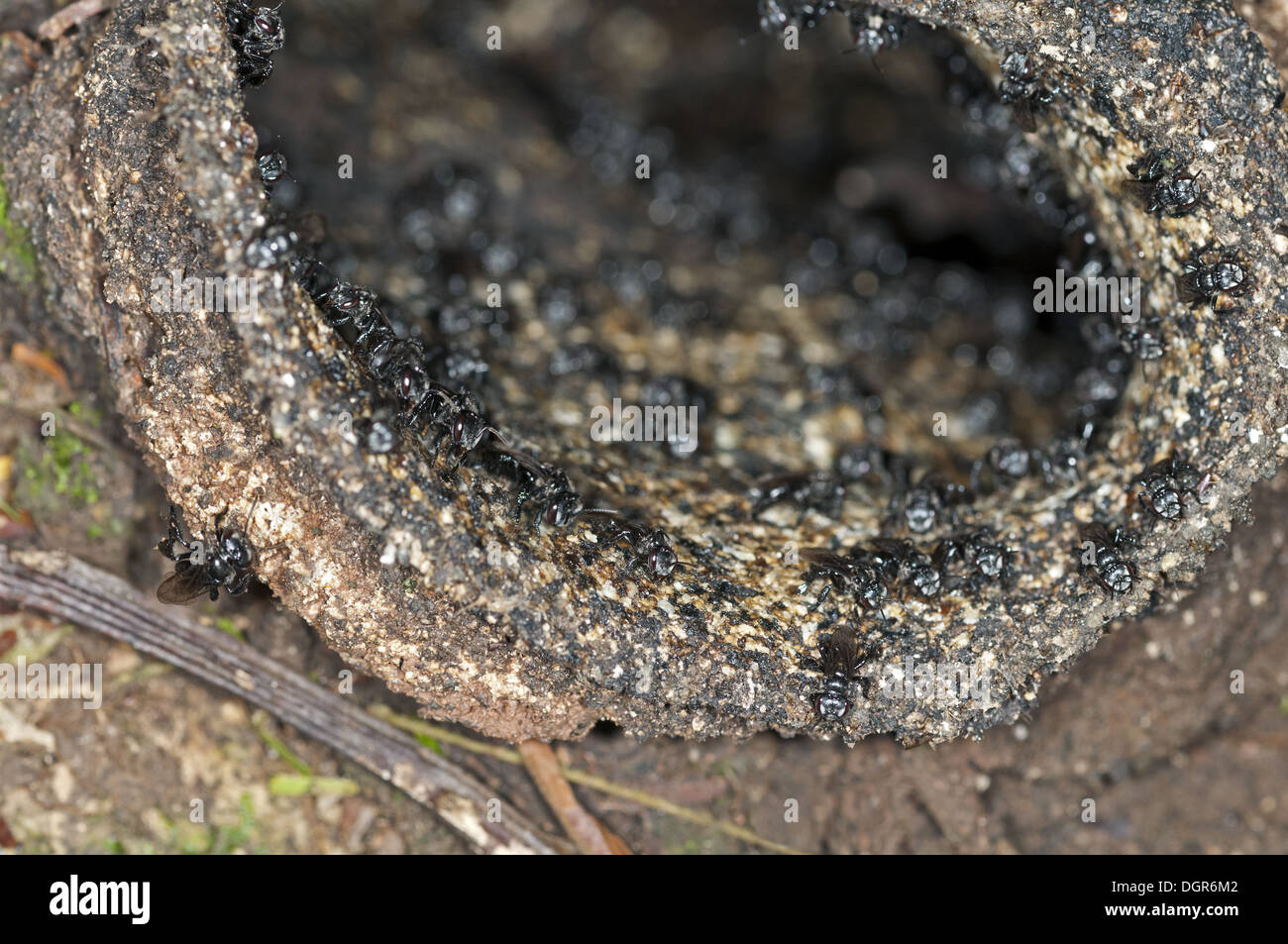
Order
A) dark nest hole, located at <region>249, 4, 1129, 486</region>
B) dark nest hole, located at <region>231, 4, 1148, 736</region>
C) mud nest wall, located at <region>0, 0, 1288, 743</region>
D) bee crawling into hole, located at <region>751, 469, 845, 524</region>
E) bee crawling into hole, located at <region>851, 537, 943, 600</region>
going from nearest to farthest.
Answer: mud nest wall, located at <region>0, 0, 1288, 743</region>
bee crawling into hole, located at <region>851, 537, 943, 600</region>
bee crawling into hole, located at <region>751, 469, 845, 524</region>
dark nest hole, located at <region>231, 4, 1148, 736</region>
dark nest hole, located at <region>249, 4, 1129, 486</region>

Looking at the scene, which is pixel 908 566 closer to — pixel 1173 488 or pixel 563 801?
pixel 1173 488

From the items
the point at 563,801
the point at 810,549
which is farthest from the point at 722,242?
the point at 563,801

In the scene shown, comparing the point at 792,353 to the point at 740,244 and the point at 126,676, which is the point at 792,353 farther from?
the point at 126,676

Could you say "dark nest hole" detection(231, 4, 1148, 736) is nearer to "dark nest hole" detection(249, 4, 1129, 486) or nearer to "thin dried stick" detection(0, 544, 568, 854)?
"dark nest hole" detection(249, 4, 1129, 486)

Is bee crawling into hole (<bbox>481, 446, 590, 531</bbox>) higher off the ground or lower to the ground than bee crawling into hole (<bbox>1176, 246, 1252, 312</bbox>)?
lower

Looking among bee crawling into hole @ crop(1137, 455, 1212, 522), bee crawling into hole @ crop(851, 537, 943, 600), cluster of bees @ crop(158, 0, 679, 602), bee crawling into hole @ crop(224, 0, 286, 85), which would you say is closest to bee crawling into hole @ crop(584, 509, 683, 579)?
cluster of bees @ crop(158, 0, 679, 602)
